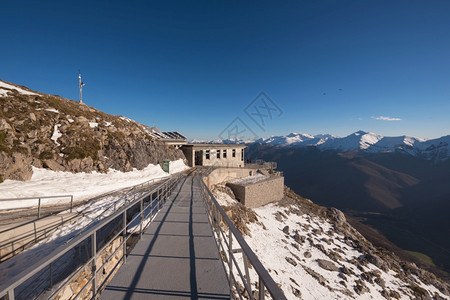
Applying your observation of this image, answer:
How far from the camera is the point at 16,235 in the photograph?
8227mm

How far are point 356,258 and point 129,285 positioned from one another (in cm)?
2506

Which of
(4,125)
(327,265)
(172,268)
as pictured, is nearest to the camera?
(172,268)

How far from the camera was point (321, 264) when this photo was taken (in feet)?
55.3

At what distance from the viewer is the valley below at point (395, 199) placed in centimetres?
5291

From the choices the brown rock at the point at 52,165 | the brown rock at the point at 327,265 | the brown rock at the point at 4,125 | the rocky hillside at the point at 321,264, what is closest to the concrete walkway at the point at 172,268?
the rocky hillside at the point at 321,264

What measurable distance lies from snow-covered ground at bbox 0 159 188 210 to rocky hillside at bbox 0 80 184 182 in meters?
0.69

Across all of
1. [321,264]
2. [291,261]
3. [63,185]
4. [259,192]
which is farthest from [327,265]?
[63,185]

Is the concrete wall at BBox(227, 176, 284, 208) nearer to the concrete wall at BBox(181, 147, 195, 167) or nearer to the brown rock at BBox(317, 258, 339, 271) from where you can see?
the concrete wall at BBox(181, 147, 195, 167)

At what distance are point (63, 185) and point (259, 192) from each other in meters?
22.5

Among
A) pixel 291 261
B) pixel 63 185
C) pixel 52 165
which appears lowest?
pixel 291 261

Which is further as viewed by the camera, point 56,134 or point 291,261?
point 56,134

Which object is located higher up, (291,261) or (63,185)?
(63,185)

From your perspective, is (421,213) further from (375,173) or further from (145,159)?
(145,159)

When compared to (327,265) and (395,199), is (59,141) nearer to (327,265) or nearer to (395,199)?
(327,265)
